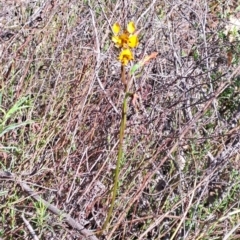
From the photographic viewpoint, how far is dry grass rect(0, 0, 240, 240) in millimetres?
2053

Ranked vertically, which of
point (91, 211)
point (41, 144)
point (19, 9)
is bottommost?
point (91, 211)

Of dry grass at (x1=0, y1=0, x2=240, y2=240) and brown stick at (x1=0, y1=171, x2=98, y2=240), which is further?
dry grass at (x1=0, y1=0, x2=240, y2=240)

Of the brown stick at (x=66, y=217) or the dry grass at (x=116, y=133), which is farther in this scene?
the dry grass at (x=116, y=133)

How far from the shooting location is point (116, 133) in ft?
7.38

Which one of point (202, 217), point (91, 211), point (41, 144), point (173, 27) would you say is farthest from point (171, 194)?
point (173, 27)

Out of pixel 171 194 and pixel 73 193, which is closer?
pixel 73 193

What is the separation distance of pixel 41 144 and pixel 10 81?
15.4 inches

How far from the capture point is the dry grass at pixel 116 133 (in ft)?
6.73

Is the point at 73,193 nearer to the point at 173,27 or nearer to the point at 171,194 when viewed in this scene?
the point at 171,194

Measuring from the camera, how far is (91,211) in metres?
2.09

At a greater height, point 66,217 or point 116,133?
point 116,133

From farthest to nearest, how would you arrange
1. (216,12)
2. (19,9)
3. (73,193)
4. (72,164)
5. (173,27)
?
1. (216,12)
2. (19,9)
3. (173,27)
4. (72,164)
5. (73,193)

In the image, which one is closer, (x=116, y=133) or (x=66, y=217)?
(x=66, y=217)

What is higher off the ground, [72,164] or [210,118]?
[210,118]
